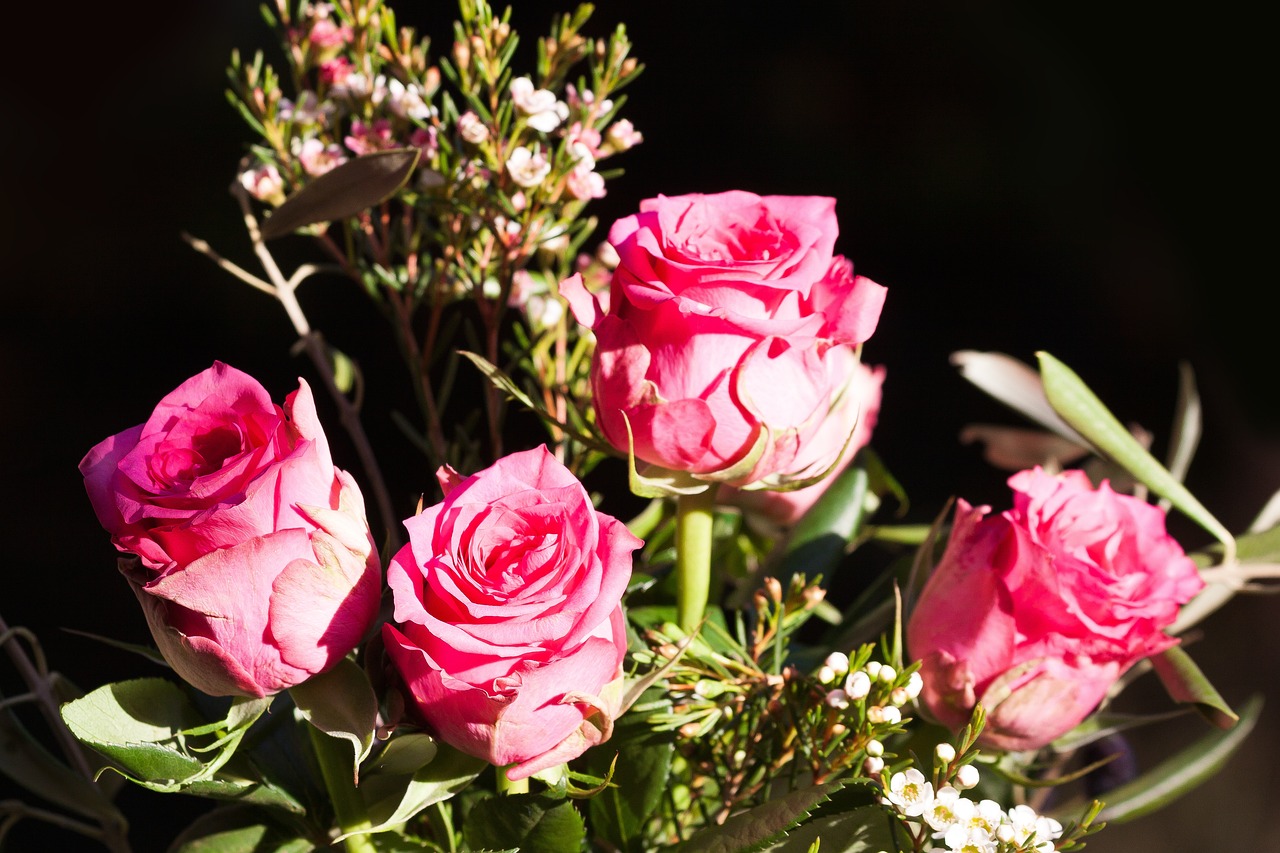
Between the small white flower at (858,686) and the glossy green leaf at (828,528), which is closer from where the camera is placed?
the small white flower at (858,686)

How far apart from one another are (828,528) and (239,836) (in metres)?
0.27

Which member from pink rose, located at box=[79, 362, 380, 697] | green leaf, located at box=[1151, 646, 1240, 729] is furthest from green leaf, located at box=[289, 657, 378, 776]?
green leaf, located at box=[1151, 646, 1240, 729]

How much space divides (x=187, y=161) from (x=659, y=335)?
81 centimetres

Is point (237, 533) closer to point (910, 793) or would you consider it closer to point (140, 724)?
point (140, 724)

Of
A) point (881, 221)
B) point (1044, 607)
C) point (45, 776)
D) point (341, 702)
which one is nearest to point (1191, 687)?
point (1044, 607)

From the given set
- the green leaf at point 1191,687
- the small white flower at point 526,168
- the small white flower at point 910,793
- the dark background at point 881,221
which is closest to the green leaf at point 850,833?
the small white flower at point 910,793

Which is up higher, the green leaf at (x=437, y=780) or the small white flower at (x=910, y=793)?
the green leaf at (x=437, y=780)

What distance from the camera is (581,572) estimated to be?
0.29 meters

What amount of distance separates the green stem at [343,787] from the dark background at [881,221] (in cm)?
63

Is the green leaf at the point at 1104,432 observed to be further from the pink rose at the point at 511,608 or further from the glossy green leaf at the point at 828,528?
the pink rose at the point at 511,608

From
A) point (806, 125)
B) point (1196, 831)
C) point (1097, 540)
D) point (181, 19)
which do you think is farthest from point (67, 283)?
point (1196, 831)

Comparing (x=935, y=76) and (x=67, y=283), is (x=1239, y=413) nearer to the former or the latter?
(x=935, y=76)

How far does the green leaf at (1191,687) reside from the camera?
37 cm

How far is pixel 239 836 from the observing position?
372 mm
